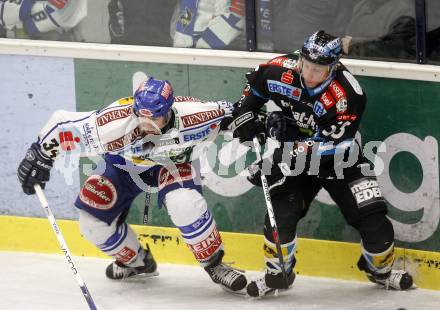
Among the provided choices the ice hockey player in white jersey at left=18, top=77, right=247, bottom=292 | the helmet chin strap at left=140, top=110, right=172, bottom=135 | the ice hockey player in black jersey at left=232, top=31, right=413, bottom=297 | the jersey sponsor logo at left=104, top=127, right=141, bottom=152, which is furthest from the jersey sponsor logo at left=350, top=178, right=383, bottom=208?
the jersey sponsor logo at left=104, top=127, right=141, bottom=152

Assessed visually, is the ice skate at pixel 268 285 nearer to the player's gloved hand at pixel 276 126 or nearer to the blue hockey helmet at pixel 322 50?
the player's gloved hand at pixel 276 126

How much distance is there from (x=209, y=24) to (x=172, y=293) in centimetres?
150

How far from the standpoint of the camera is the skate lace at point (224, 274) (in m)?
6.24

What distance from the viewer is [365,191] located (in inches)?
237

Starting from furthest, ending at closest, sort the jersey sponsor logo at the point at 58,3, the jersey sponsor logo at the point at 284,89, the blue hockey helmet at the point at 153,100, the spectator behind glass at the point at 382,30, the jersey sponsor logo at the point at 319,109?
the jersey sponsor logo at the point at 58,3 → the spectator behind glass at the point at 382,30 → the jersey sponsor logo at the point at 284,89 → the jersey sponsor logo at the point at 319,109 → the blue hockey helmet at the point at 153,100

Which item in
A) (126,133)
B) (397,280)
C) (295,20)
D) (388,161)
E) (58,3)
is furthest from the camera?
(58,3)

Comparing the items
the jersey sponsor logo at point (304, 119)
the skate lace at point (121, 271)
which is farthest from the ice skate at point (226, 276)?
the jersey sponsor logo at point (304, 119)

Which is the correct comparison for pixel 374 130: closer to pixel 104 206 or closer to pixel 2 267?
pixel 104 206

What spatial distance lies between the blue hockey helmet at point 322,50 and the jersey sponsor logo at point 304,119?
1.14 feet

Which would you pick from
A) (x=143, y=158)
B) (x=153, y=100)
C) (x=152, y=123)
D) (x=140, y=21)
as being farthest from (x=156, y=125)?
(x=140, y=21)

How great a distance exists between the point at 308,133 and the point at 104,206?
43.6 inches

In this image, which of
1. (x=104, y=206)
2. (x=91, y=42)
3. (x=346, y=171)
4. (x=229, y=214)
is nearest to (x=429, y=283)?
(x=346, y=171)

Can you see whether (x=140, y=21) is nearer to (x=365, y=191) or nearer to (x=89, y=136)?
(x=89, y=136)

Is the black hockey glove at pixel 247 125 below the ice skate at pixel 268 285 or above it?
above
